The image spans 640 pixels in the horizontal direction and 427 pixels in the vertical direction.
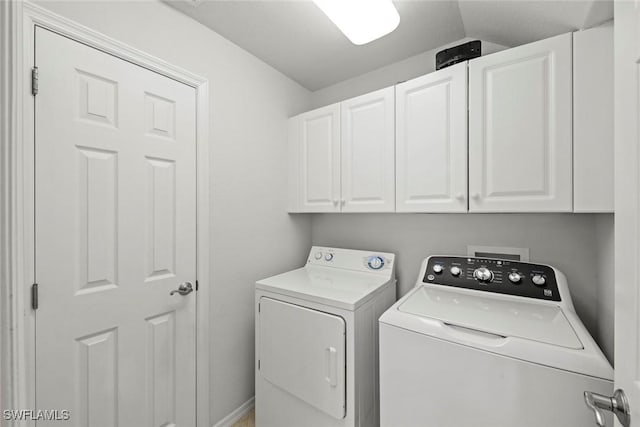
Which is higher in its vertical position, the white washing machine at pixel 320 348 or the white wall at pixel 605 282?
the white wall at pixel 605 282

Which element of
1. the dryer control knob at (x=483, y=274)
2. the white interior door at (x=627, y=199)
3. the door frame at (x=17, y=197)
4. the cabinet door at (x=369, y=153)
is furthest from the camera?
the cabinet door at (x=369, y=153)

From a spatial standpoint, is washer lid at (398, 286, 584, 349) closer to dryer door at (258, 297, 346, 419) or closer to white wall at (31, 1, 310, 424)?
dryer door at (258, 297, 346, 419)

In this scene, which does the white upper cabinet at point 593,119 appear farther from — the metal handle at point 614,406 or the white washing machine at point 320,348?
the white washing machine at point 320,348

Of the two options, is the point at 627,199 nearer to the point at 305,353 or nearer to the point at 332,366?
the point at 332,366

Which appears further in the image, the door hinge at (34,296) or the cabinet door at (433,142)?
the cabinet door at (433,142)

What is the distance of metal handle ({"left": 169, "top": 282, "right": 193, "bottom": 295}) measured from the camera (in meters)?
1.47

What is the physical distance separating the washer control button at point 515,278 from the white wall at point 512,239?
0.77 feet

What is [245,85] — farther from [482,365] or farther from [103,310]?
[482,365]

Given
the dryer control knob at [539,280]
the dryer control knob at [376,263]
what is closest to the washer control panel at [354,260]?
the dryer control knob at [376,263]

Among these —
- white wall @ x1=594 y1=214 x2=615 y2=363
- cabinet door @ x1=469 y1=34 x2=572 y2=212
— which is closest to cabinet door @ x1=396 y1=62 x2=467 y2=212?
cabinet door @ x1=469 y1=34 x2=572 y2=212

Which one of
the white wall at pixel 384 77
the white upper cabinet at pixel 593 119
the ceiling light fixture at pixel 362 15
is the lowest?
the white upper cabinet at pixel 593 119

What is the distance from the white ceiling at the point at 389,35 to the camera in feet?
3.92

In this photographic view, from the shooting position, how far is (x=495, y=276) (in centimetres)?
142

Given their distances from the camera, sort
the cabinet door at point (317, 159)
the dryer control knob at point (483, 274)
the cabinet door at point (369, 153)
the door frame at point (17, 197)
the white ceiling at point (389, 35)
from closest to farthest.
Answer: the door frame at point (17, 197)
the white ceiling at point (389, 35)
the dryer control knob at point (483, 274)
the cabinet door at point (369, 153)
the cabinet door at point (317, 159)
